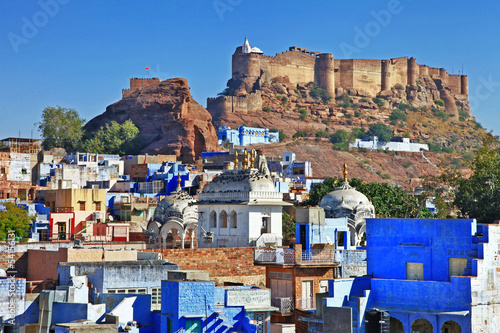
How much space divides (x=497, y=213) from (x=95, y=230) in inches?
621

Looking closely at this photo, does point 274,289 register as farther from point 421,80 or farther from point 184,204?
point 421,80

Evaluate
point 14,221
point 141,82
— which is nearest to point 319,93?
point 141,82

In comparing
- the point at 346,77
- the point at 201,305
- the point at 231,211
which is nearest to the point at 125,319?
the point at 201,305

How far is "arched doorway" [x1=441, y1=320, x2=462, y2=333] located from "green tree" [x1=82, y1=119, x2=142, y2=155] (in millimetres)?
58434

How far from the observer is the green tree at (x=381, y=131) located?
104 m

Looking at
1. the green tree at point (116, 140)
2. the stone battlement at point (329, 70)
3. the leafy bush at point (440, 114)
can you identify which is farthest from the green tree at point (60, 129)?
the leafy bush at point (440, 114)

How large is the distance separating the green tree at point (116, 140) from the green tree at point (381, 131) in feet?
130

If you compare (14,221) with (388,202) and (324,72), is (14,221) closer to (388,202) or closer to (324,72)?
(388,202)

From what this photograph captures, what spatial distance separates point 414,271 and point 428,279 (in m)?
0.36

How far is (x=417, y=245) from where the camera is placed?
16281 millimetres

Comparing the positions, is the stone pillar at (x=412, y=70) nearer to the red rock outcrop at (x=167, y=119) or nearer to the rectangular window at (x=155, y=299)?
the red rock outcrop at (x=167, y=119)

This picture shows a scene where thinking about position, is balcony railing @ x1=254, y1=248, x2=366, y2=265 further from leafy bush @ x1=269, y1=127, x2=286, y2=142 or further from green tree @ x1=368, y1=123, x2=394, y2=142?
green tree @ x1=368, y1=123, x2=394, y2=142

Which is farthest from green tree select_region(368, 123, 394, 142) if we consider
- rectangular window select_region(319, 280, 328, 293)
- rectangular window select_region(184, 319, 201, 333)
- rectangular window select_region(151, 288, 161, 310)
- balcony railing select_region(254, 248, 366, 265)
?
rectangular window select_region(184, 319, 201, 333)

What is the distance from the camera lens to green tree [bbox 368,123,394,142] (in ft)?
340
